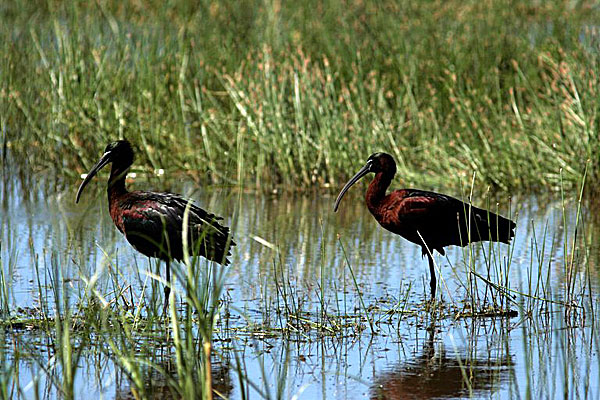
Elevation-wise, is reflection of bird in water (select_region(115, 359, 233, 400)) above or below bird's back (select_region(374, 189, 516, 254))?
below

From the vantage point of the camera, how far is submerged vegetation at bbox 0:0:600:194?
36.5 feet

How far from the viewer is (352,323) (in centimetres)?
639

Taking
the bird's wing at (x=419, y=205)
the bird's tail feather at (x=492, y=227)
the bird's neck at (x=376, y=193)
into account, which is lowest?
the bird's tail feather at (x=492, y=227)

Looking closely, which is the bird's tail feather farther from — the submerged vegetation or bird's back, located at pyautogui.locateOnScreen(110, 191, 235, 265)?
the submerged vegetation

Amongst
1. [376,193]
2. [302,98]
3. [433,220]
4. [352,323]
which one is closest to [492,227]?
[433,220]

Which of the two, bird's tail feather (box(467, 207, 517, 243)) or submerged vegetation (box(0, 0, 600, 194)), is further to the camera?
submerged vegetation (box(0, 0, 600, 194))

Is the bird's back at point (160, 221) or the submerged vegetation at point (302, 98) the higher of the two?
the submerged vegetation at point (302, 98)

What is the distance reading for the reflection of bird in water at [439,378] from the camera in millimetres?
5168

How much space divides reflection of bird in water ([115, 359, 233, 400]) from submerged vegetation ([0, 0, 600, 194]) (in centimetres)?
497

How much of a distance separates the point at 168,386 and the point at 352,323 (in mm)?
1556

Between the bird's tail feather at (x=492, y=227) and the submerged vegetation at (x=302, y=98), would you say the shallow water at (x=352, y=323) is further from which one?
the submerged vegetation at (x=302, y=98)

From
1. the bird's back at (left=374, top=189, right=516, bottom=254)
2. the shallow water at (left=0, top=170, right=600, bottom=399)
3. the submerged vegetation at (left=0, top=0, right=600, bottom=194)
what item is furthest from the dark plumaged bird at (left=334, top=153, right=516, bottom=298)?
the submerged vegetation at (left=0, top=0, right=600, bottom=194)

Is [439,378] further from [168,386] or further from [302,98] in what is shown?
[302,98]

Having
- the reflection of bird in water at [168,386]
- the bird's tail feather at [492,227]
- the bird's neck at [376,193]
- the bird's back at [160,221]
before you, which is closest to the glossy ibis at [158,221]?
the bird's back at [160,221]
